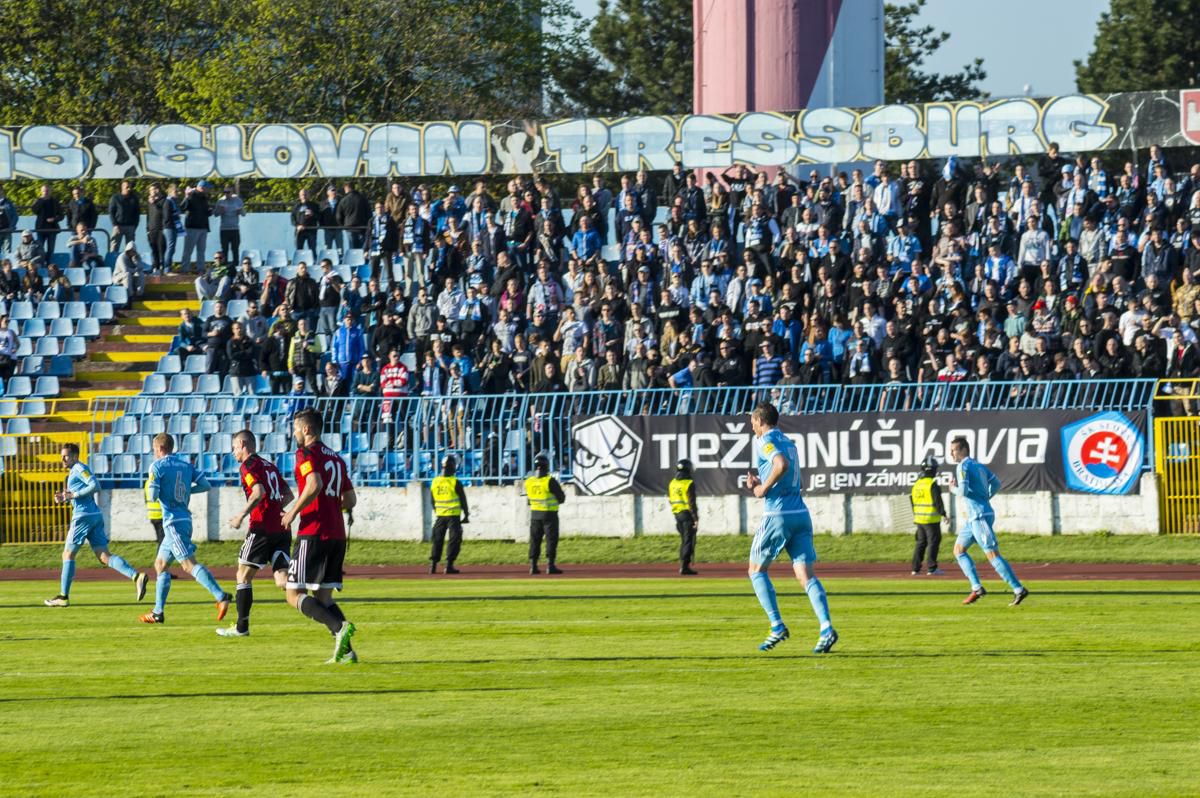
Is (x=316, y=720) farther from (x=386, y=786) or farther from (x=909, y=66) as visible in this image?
(x=909, y=66)

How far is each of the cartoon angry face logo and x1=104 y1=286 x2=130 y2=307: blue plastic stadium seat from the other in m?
11.9

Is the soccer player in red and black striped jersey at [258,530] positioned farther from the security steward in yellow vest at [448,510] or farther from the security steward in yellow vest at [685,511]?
the security steward in yellow vest at [685,511]

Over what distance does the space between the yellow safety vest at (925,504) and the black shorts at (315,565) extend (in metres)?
12.8

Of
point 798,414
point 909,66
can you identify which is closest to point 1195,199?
point 798,414

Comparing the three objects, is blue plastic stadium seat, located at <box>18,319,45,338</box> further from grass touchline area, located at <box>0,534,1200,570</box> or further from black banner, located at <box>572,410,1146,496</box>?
black banner, located at <box>572,410,1146,496</box>

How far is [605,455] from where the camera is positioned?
30.2 metres

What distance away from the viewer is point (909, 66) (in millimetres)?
79938

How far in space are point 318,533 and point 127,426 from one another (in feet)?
60.2

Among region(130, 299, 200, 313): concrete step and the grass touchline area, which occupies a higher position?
region(130, 299, 200, 313): concrete step

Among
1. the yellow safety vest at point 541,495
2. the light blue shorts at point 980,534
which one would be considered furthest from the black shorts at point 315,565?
the yellow safety vest at point 541,495

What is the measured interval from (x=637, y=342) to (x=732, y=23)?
48.5 ft

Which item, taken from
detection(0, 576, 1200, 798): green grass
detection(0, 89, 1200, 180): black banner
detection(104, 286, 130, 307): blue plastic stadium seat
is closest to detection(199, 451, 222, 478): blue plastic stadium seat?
detection(104, 286, 130, 307): blue plastic stadium seat

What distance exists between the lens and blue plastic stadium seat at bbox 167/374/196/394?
33.5 metres

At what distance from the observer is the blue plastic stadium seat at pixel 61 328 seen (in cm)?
3622
